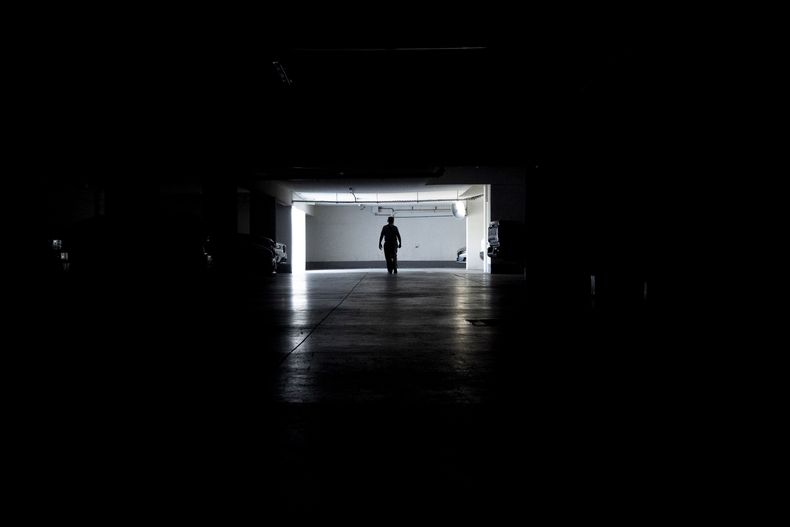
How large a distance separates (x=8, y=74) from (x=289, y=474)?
7.03 metres

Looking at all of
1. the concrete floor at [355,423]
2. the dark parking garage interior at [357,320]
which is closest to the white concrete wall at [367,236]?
the dark parking garage interior at [357,320]

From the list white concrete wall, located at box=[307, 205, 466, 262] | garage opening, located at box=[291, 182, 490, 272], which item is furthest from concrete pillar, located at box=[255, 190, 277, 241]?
white concrete wall, located at box=[307, 205, 466, 262]

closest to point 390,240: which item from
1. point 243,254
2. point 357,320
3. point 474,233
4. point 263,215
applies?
point 243,254

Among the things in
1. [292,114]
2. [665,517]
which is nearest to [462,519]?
[665,517]

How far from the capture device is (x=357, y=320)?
456 centimetres

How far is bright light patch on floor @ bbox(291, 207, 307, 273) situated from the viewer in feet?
70.6

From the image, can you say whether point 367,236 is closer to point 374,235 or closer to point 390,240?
point 374,235

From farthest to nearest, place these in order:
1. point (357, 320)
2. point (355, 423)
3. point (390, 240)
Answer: point (390, 240) → point (357, 320) → point (355, 423)

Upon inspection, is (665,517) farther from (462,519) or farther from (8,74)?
(8,74)

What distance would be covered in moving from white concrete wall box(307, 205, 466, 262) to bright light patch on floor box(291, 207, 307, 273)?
1414 millimetres

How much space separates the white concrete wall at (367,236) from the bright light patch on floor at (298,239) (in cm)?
141

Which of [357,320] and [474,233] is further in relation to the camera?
[474,233]

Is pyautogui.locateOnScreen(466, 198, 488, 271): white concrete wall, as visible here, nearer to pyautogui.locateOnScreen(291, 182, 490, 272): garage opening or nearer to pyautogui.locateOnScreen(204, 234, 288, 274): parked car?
pyautogui.locateOnScreen(291, 182, 490, 272): garage opening

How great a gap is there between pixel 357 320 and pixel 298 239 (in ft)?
60.2
